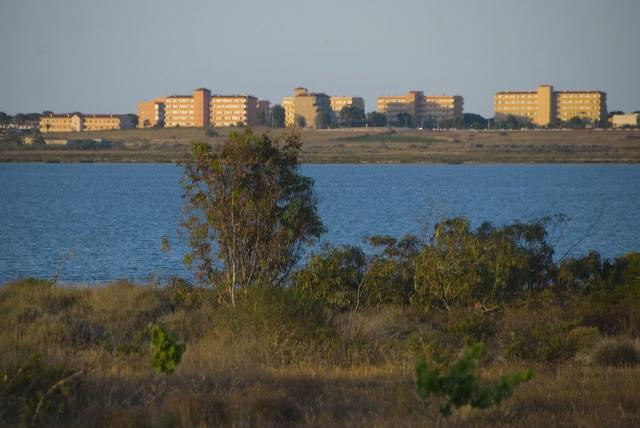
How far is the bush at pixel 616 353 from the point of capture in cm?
1217

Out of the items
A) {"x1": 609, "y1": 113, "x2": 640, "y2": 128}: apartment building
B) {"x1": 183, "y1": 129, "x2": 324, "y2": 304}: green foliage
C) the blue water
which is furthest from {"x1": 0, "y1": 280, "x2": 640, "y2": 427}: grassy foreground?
{"x1": 609, "y1": 113, "x2": 640, "y2": 128}: apartment building

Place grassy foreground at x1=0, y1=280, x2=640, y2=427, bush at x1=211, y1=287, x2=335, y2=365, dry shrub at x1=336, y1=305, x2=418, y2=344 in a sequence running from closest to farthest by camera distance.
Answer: grassy foreground at x1=0, y1=280, x2=640, y2=427 → bush at x1=211, y1=287, x2=335, y2=365 → dry shrub at x1=336, y1=305, x2=418, y2=344

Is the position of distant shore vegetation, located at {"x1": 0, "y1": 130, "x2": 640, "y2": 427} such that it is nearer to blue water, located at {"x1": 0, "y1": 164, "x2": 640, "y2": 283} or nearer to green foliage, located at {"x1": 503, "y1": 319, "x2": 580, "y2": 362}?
green foliage, located at {"x1": 503, "y1": 319, "x2": 580, "y2": 362}

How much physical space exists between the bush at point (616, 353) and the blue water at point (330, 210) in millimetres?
6568

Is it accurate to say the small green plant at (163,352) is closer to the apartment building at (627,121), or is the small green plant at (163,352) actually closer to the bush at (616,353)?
the bush at (616,353)

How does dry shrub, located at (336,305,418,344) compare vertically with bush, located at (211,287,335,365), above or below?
below

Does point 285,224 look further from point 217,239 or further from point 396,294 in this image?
point 396,294

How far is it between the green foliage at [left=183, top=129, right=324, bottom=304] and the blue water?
288cm

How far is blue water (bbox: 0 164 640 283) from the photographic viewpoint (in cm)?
3045

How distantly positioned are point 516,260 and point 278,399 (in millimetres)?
9426

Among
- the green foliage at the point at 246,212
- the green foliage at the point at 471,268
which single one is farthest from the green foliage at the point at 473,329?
the green foliage at the point at 246,212

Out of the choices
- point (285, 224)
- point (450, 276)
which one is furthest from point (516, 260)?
point (285, 224)

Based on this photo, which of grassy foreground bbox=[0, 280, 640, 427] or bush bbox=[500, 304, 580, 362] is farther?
bush bbox=[500, 304, 580, 362]

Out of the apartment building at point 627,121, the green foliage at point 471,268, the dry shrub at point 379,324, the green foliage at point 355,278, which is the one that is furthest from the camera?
the apartment building at point 627,121
